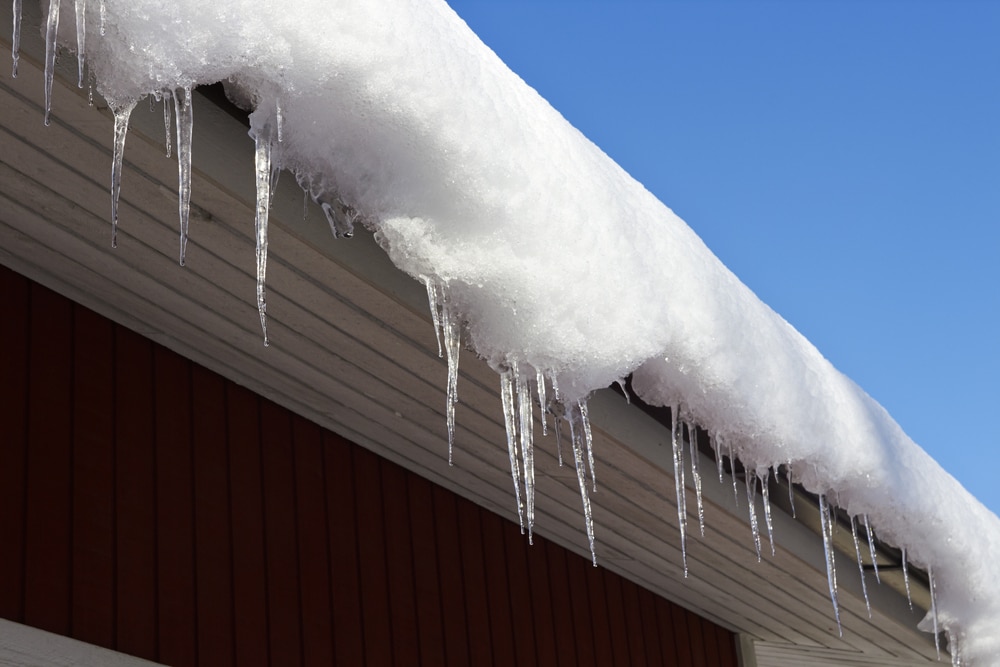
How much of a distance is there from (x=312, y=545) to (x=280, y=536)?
0.13m

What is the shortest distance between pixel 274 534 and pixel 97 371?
77 cm

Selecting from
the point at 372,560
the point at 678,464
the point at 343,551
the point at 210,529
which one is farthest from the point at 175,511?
the point at 678,464

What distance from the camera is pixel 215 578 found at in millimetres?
3615

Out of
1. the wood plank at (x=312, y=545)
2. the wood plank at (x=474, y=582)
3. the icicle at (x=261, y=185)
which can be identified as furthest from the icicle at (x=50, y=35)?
the wood plank at (x=474, y=582)

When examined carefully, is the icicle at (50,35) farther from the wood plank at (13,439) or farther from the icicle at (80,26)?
the wood plank at (13,439)

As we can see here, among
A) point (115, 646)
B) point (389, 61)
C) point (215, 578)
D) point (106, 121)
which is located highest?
point (106, 121)

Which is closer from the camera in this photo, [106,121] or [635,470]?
[106,121]

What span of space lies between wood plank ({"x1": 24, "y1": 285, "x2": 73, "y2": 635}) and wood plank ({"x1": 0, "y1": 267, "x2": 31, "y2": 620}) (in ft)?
0.06

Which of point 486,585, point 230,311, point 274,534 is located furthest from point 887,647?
point 230,311

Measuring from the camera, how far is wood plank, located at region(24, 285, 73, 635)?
123 inches

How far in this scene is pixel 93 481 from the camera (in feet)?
11.0

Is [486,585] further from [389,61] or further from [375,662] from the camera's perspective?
[389,61]

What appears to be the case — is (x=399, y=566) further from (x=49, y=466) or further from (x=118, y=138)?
(x=118, y=138)

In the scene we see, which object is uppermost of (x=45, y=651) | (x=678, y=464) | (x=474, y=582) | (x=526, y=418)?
(x=474, y=582)
